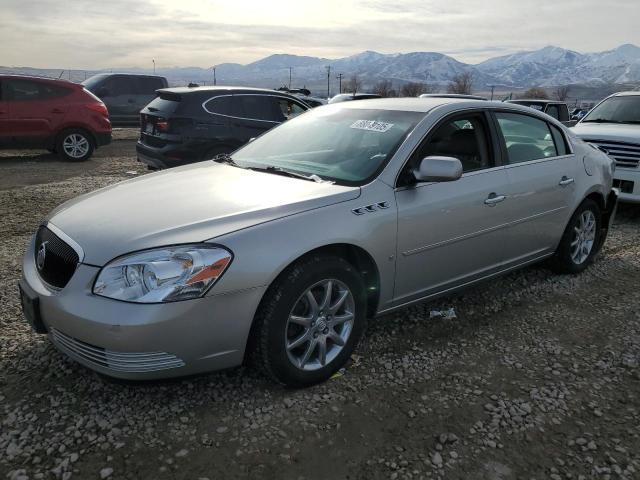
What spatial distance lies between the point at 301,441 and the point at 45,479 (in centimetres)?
110

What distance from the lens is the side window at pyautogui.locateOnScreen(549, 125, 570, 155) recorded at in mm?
4520

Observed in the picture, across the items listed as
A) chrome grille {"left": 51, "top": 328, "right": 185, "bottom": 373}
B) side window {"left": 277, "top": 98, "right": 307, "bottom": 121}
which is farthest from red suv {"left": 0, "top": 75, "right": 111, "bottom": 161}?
chrome grille {"left": 51, "top": 328, "right": 185, "bottom": 373}

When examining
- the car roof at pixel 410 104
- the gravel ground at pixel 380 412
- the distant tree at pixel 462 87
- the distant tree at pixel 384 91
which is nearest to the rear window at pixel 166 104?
the car roof at pixel 410 104

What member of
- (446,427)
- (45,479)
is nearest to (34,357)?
(45,479)

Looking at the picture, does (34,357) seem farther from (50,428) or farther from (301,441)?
(301,441)

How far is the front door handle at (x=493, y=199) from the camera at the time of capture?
365 cm

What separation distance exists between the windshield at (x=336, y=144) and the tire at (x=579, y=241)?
2.04m

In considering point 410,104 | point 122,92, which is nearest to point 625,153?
point 410,104

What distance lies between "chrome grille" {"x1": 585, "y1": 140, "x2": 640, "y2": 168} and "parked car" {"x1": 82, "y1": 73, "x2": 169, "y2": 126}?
41.7 feet

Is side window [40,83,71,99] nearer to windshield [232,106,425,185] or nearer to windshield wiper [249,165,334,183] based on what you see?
windshield [232,106,425,185]

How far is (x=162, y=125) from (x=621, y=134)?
6442mm

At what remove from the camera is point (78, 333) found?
8.11 feet

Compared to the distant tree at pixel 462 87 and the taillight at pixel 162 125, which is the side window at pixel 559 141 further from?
the distant tree at pixel 462 87

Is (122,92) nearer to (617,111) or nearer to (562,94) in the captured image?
(617,111)
